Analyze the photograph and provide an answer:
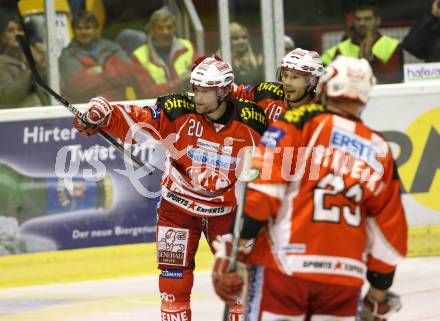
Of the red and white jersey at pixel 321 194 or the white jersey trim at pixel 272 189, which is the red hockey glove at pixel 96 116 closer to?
the red and white jersey at pixel 321 194

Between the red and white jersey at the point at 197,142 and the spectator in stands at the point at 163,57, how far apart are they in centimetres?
304

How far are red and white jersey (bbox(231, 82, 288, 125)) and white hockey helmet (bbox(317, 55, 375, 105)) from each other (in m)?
2.32

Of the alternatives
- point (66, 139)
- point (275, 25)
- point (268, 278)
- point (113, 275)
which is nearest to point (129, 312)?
point (113, 275)

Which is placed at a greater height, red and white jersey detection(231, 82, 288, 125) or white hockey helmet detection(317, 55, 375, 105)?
white hockey helmet detection(317, 55, 375, 105)

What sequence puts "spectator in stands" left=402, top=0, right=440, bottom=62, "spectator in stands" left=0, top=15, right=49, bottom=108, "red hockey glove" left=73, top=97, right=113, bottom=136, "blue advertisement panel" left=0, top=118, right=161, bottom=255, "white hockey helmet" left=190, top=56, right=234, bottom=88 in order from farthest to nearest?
"spectator in stands" left=402, top=0, right=440, bottom=62, "spectator in stands" left=0, top=15, right=49, bottom=108, "blue advertisement panel" left=0, top=118, right=161, bottom=255, "red hockey glove" left=73, top=97, right=113, bottom=136, "white hockey helmet" left=190, top=56, right=234, bottom=88

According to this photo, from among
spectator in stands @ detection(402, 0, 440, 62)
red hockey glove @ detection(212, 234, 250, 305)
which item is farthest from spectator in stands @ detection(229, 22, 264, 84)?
red hockey glove @ detection(212, 234, 250, 305)

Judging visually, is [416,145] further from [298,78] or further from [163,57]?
[298,78]

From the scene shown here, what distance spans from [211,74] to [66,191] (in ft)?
10.1

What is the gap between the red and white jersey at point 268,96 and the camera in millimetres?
6734

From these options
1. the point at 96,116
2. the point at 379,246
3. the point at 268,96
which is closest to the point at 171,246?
the point at 96,116

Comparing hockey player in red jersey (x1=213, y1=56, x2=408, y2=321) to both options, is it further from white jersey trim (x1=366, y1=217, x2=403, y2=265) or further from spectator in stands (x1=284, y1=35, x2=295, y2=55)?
spectator in stands (x1=284, y1=35, x2=295, y2=55)

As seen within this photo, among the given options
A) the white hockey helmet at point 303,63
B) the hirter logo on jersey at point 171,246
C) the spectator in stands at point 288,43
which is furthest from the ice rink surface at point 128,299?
the spectator in stands at point 288,43

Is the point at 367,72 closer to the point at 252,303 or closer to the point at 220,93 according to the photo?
the point at 252,303

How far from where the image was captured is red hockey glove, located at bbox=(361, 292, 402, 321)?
4.45m
